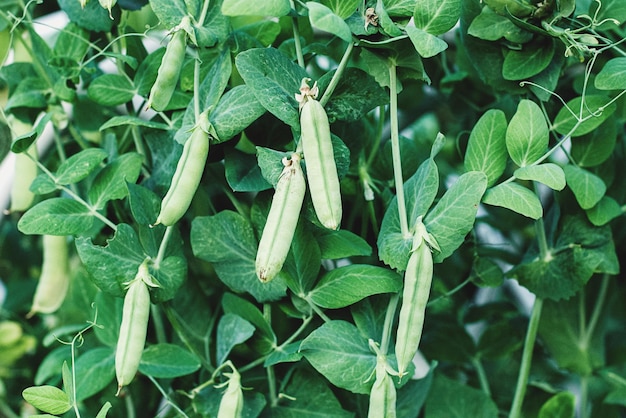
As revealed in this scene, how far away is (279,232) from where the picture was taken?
0.36 metres

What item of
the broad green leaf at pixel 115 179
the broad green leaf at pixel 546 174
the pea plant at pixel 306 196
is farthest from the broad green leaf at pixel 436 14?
the broad green leaf at pixel 115 179

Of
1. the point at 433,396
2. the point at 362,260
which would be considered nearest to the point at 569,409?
the point at 433,396

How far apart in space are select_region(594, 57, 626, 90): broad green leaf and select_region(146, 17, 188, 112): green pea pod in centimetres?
26

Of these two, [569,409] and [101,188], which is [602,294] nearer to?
[569,409]

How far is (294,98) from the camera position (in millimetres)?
401

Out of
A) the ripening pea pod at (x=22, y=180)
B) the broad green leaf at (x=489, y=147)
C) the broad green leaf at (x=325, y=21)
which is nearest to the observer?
the broad green leaf at (x=325, y=21)

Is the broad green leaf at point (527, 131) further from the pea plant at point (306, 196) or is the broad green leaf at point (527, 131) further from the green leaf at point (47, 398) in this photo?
the green leaf at point (47, 398)

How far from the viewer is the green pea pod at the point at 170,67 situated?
0.39 m

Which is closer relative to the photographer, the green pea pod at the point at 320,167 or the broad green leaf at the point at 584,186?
the green pea pod at the point at 320,167

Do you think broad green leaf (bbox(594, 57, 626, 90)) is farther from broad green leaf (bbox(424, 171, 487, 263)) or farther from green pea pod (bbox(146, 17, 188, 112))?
green pea pod (bbox(146, 17, 188, 112))

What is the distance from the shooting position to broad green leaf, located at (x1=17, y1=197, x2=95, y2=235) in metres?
0.45

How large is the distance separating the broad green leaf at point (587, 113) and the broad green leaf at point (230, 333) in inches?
9.9

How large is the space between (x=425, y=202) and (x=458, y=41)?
0.22 m

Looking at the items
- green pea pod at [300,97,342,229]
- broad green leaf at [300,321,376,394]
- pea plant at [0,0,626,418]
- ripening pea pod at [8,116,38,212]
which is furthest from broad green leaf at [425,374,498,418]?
ripening pea pod at [8,116,38,212]
